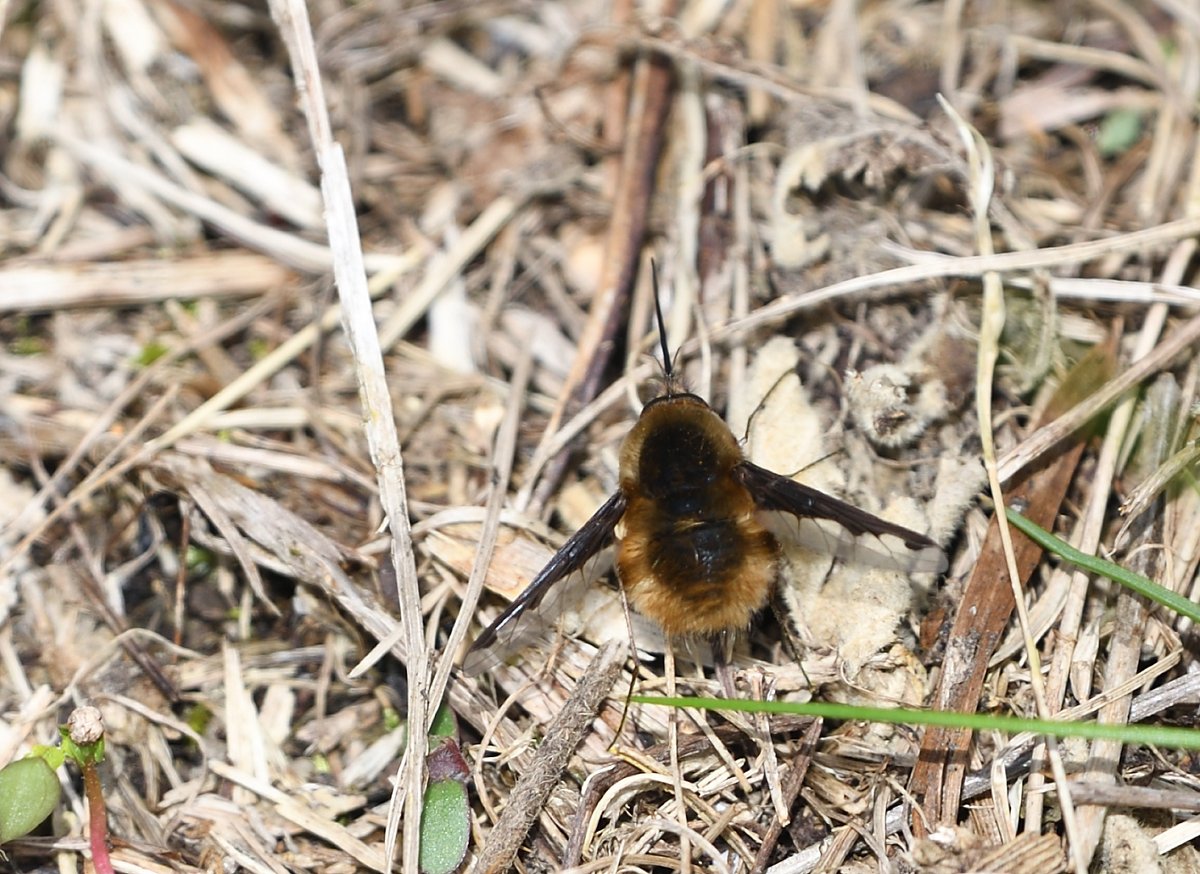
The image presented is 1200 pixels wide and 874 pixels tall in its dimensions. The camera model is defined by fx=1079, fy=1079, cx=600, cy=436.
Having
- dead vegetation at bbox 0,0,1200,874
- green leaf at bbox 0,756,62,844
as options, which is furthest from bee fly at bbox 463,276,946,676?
green leaf at bbox 0,756,62,844

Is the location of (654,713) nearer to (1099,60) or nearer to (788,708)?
(788,708)

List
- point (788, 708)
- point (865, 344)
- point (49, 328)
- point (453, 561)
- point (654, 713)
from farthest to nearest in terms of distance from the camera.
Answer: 1. point (49, 328)
2. point (865, 344)
3. point (453, 561)
4. point (654, 713)
5. point (788, 708)

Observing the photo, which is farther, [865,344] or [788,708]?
[865,344]

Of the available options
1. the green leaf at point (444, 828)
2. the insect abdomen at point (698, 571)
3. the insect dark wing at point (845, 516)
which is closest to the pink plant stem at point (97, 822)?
the green leaf at point (444, 828)

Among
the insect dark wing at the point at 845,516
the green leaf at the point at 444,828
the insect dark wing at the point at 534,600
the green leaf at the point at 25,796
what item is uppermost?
the insect dark wing at the point at 845,516

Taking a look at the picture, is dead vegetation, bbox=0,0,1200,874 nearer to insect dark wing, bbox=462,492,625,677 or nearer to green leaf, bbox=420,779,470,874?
green leaf, bbox=420,779,470,874

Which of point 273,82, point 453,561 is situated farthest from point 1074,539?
point 273,82

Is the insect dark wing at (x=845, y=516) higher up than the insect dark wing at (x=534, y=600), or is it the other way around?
the insect dark wing at (x=845, y=516)

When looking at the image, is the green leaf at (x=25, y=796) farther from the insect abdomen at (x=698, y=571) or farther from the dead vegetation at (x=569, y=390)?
the insect abdomen at (x=698, y=571)
